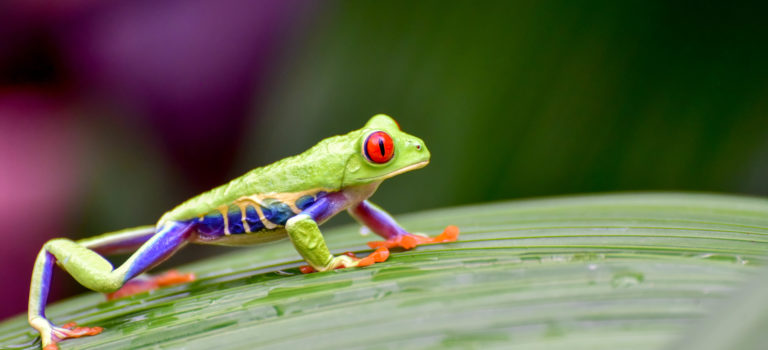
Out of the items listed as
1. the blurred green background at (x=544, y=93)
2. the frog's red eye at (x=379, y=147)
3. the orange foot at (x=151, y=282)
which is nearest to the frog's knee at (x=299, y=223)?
the frog's red eye at (x=379, y=147)

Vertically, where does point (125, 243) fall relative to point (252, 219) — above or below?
below

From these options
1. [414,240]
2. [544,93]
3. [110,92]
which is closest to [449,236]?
[414,240]

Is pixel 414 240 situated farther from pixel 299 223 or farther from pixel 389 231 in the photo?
pixel 299 223

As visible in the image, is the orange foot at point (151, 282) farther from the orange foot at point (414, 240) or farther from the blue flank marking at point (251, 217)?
the orange foot at point (414, 240)

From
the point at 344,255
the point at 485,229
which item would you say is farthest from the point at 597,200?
the point at 344,255

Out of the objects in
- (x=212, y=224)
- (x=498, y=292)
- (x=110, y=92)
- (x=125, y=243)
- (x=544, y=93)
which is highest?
(x=544, y=93)

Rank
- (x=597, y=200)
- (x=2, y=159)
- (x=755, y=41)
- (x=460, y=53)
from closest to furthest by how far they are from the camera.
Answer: (x=597, y=200), (x=755, y=41), (x=460, y=53), (x=2, y=159)

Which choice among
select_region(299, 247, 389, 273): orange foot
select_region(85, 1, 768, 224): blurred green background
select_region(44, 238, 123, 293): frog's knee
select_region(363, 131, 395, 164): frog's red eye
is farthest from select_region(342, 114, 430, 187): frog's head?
select_region(85, 1, 768, 224): blurred green background

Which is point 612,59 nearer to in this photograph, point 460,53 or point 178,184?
point 460,53
